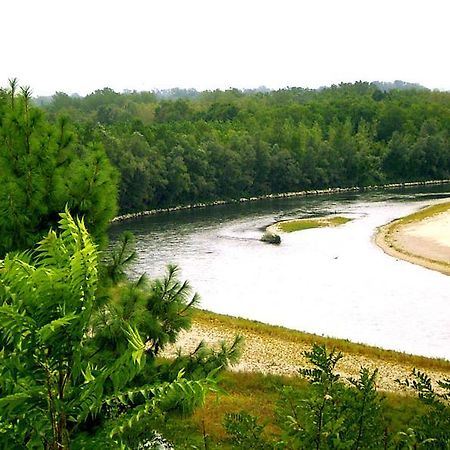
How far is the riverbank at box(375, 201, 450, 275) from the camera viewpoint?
46.4 m

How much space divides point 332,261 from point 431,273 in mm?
7354

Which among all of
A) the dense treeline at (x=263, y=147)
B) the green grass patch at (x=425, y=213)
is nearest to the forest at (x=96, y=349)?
the green grass patch at (x=425, y=213)

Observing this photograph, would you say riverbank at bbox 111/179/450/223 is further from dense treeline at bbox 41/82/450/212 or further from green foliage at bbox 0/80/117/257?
green foliage at bbox 0/80/117/257

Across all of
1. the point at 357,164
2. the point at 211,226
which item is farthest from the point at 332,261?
the point at 357,164

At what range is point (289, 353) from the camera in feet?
86.1

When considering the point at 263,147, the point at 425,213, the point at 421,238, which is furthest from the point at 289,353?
the point at 263,147

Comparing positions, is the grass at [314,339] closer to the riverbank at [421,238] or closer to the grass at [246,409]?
the grass at [246,409]

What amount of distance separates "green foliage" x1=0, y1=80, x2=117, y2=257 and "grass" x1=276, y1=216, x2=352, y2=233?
48819 millimetres

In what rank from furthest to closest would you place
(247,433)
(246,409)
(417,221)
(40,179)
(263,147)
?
(263,147), (417,221), (246,409), (40,179), (247,433)

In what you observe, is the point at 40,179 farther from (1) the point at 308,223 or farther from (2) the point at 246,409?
(1) the point at 308,223

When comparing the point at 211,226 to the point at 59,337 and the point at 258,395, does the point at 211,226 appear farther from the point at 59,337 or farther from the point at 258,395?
the point at 59,337

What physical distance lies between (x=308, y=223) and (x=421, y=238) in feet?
40.0

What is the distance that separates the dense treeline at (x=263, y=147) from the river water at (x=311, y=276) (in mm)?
10491

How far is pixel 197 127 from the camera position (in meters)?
95.8
